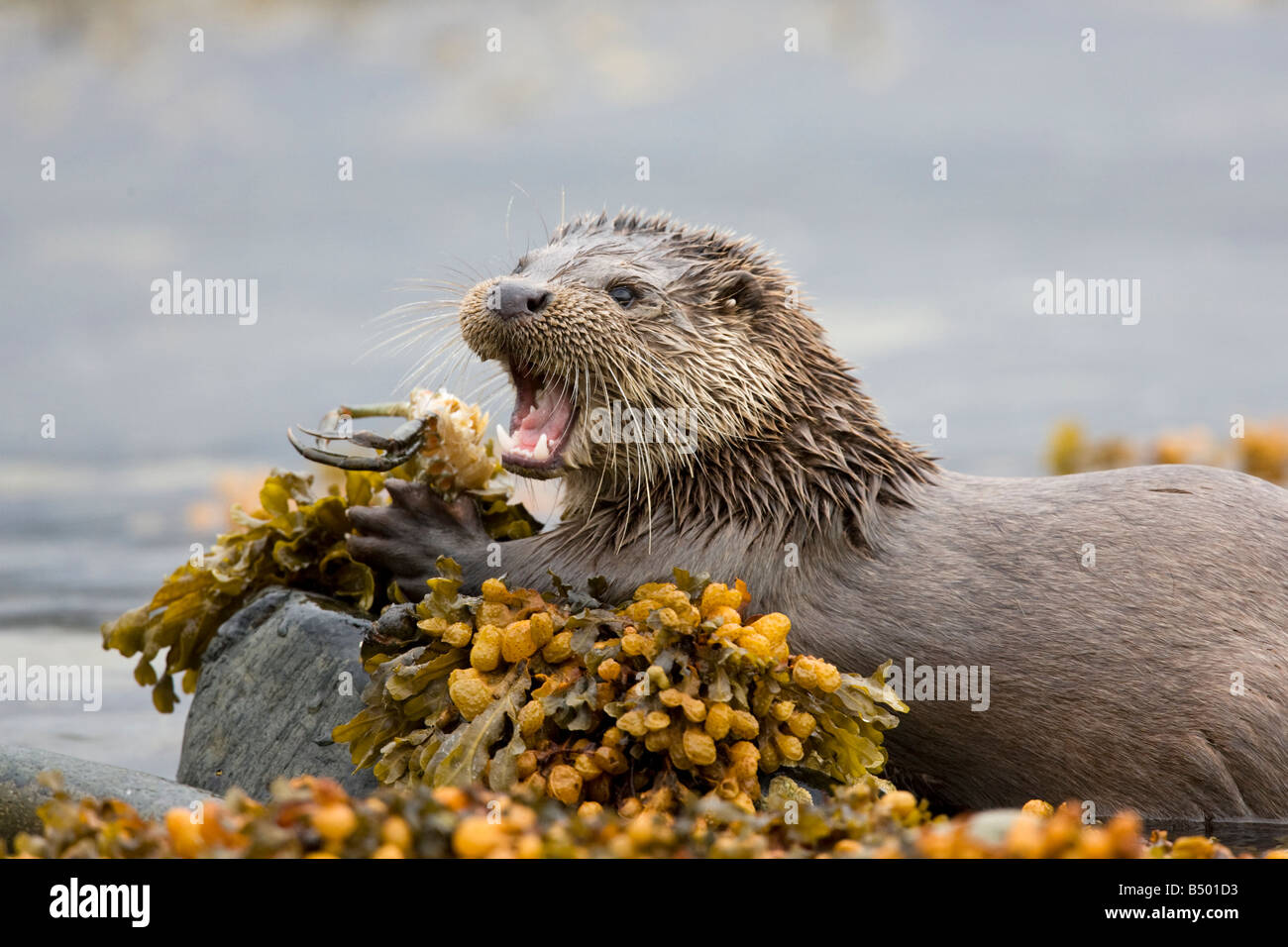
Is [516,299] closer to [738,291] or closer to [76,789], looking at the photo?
[738,291]

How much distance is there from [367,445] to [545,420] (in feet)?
3.17

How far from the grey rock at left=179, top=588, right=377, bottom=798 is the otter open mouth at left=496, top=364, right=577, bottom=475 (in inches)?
54.3

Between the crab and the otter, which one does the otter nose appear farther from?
the crab

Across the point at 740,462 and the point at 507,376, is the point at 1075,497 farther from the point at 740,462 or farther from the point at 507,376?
the point at 507,376

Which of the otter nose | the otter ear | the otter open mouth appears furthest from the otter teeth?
the otter ear

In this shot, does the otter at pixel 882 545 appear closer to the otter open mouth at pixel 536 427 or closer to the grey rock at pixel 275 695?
the otter open mouth at pixel 536 427

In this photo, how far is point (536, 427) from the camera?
6.47m

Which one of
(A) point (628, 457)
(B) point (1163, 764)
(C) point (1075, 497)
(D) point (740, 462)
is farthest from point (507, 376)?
(B) point (1163, 764)

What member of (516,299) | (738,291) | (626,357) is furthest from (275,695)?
(738,291)

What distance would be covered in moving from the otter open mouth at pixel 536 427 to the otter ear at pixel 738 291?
0.94m

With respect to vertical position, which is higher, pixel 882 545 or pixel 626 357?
pixel 626 357

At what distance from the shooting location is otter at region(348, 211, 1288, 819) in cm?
621

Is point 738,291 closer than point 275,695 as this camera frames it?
Yes
